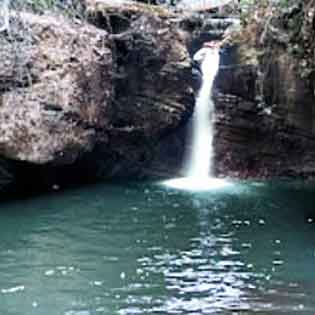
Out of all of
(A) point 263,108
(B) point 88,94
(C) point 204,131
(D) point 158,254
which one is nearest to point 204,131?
(C) point 204,131

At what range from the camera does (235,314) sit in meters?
7.79

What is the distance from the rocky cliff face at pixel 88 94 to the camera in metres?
14.3

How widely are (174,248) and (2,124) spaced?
16.5ft

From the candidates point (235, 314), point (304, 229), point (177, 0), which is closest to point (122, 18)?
point (177, 0)

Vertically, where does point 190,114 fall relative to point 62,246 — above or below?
above

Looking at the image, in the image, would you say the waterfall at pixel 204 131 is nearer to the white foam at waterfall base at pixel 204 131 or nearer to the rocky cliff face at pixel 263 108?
the white foam at waterfall base at pixel 204 131

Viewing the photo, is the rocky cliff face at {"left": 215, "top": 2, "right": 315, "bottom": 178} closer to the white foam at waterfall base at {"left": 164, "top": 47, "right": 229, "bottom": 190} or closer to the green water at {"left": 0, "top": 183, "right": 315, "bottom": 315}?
the white foam at waterfall base at {"left": 164, "top": 47, "right": 229, "bottom": 190}

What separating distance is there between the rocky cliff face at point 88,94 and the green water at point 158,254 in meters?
1.19

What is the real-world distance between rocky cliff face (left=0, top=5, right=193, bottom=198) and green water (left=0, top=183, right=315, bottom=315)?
3.90 ft

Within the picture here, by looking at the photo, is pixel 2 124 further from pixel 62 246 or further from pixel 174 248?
pixel 174 248

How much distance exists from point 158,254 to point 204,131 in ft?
27.9

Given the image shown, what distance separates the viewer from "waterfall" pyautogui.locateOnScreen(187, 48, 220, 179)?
18250 mm

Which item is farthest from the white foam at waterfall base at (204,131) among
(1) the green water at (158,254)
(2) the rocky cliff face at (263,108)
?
(1) the green water at (158,254)

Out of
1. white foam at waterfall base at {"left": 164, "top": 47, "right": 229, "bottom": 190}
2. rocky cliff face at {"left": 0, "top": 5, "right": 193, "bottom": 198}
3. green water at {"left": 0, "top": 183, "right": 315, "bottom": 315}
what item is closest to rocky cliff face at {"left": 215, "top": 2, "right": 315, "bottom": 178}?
white foam at waterfall base at {"left": 164, "top": 47, "right": 229, "bottom": 190}
